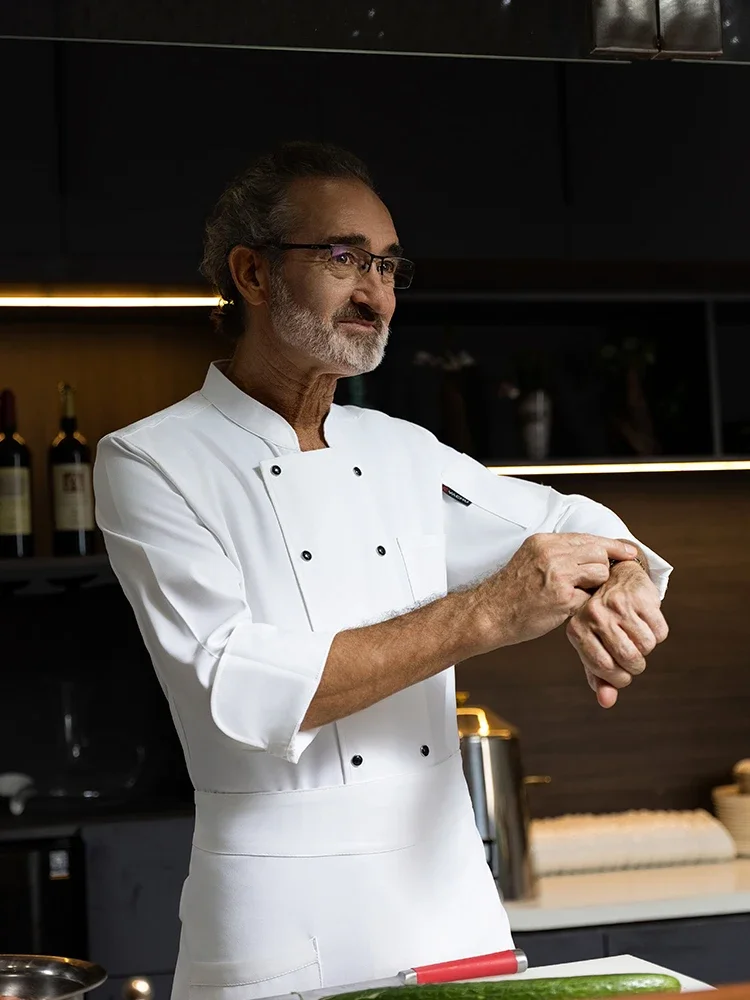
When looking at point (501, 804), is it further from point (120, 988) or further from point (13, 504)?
point (13, 504)

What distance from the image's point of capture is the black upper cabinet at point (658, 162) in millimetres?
2807

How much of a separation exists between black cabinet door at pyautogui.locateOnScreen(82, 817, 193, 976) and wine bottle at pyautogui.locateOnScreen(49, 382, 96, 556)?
23.4 inches

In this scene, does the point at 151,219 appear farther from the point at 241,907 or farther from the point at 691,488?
the point at 241,907

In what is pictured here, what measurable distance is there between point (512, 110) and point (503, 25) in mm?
1776

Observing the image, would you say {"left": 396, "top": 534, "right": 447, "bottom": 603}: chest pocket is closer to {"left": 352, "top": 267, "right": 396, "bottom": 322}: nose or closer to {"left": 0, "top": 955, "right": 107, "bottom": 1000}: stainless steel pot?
{"left": 352, "top": 267, "right": 396, "bottom": 322}: nose

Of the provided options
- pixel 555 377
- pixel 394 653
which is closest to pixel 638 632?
pixel 394 653

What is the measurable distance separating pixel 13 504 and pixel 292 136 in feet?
3.12

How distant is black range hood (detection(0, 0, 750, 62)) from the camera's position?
103cm

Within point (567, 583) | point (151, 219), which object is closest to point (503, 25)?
point (567, 583)

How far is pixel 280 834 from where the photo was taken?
4.60 ft

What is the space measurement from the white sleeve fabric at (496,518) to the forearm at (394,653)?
A: 1.23 ft

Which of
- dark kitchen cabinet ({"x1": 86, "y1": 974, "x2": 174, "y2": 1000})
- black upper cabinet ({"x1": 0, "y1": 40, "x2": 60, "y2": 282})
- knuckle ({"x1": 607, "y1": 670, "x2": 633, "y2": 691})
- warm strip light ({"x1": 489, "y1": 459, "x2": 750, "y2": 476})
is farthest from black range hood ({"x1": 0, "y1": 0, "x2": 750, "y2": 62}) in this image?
dark kitchen cabinet ({"x1": 86, "y1": 974, "x2": 174, "y2": 1000})

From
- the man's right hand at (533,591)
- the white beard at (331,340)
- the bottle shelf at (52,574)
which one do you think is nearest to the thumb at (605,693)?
the man's right hand at (533,591)

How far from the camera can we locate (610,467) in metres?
2.90
